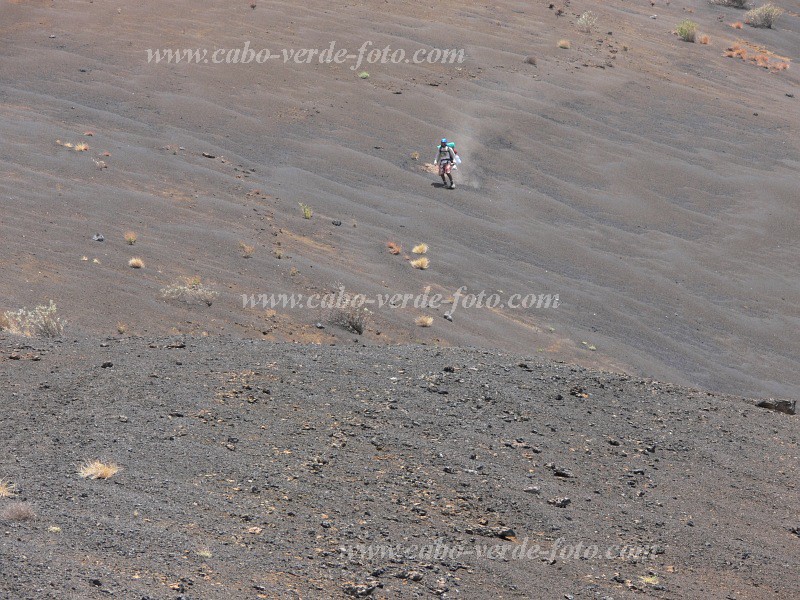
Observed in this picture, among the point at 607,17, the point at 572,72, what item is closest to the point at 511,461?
the point at 572,72

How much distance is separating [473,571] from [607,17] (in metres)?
34.0

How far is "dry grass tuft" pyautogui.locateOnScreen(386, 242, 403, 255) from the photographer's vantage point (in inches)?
751

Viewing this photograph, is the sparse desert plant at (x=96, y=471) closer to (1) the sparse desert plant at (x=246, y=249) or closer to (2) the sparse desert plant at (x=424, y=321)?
(2) the sparse desert plant at (x=424, y=321)

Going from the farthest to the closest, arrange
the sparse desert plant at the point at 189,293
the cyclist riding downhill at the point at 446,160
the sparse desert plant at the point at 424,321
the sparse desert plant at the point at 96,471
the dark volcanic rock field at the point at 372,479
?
1. the cyclist riding downhill at the point at 446,160
2. the sparse desert plant at the point at 424,321
3. the sparse desert plant at the point at 189,293
4. the sparse desert plant at the point at 96,471
5. the dark volcanic rock field at the point at 372,479

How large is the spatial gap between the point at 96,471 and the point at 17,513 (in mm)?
1076

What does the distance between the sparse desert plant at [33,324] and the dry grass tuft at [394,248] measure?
8.03 m

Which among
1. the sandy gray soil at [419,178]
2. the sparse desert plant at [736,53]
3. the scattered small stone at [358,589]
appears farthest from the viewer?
the sparse desert plant at [736,53]

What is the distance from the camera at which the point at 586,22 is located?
3522cm

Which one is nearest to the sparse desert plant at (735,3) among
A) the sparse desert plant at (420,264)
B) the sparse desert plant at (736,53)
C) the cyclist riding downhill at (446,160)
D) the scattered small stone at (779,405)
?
the sparse desert plant at (736,53)

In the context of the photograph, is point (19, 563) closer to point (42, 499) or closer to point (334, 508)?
point (42, 499)

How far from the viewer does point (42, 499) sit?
A: 7.17m

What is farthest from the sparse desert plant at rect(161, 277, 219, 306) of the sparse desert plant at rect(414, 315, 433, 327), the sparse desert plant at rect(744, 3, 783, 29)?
Answer: the sparse desert plant at rect(744, 3, 783, 29)

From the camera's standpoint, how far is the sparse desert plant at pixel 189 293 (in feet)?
48.7

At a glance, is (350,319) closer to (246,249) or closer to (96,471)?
(246,249)
